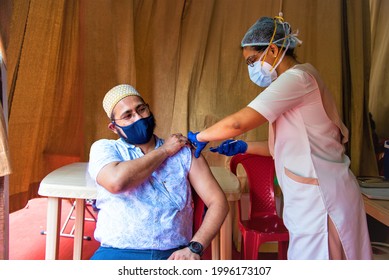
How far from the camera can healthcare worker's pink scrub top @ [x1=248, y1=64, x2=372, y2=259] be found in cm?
155

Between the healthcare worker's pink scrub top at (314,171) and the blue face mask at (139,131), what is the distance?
19.2 inches

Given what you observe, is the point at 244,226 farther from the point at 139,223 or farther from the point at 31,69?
the point at 31,69

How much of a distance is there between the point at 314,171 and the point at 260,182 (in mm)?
813

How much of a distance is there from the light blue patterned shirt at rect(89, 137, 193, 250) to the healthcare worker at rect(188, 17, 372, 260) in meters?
0.23

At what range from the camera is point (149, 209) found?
1.64 metres

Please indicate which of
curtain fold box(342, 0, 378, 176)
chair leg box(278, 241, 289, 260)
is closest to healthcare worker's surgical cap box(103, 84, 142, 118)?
chair leg box(278, 241, 289, 260)

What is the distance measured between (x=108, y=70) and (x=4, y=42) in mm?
928

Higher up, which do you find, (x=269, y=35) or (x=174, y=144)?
(x=269, y=35)

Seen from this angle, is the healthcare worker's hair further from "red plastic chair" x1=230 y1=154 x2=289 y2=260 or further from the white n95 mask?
"red plastic chair" x1=230 y1=154 x2=289 y2=260

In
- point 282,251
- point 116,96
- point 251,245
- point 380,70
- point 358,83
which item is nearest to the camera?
point 116,96

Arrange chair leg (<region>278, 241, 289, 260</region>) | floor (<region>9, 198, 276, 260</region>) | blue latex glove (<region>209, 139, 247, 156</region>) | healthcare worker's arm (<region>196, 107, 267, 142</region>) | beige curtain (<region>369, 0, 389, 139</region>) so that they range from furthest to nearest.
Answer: beige curtain (<region>369, 0, 389, 139</region>) → floor (<region>9, 198, 276, 260</region>) → chair leg (<region>278, 241, 289, 260</region>) → blue latex glove (<region>209, 139, 247, 156</region>) → healthcare worker's arm (<region>196, 107, 267, 142</region>)

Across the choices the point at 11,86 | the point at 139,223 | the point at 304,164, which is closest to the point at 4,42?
the point at 11,86

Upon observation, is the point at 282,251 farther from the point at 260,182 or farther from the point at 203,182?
the point at 203,182

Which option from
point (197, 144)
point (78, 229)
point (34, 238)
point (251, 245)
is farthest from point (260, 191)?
point (34, 238)
